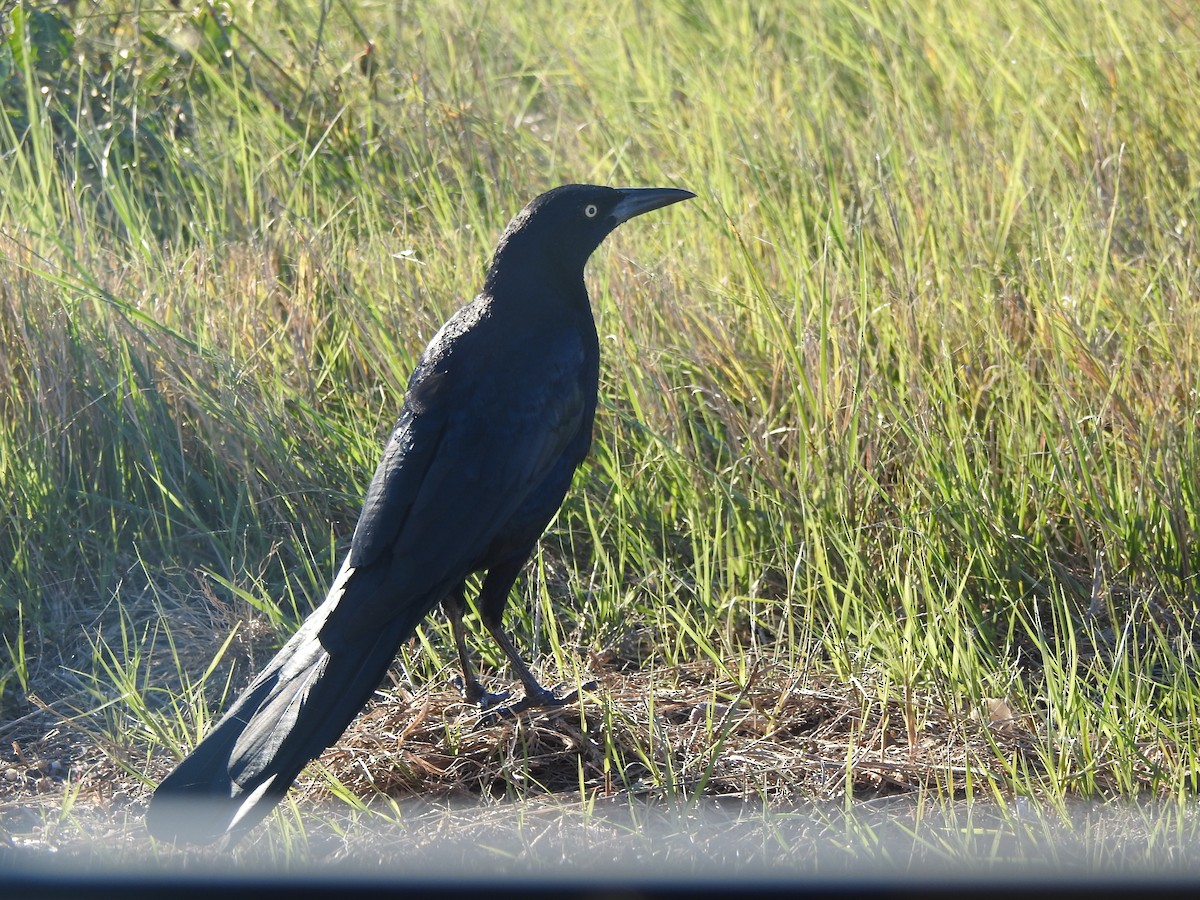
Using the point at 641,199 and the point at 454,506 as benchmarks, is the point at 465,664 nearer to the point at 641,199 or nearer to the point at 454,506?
the point at 454,506

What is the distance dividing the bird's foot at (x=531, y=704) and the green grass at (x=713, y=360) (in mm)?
98

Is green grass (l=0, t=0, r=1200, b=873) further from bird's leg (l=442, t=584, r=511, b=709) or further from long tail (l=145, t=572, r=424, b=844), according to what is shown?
long tail (l=145, t=572, r=424, b=844)

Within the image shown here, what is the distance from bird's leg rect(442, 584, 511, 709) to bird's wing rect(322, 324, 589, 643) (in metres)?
0.21

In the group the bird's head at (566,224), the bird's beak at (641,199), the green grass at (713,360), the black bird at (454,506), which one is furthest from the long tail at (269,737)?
the bird's beak at (641,199)

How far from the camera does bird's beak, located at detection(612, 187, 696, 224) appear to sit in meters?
3.34

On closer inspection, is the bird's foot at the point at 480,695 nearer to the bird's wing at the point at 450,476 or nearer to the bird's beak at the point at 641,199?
the bird's wing at the point at 450,476

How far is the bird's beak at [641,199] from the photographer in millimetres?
3338

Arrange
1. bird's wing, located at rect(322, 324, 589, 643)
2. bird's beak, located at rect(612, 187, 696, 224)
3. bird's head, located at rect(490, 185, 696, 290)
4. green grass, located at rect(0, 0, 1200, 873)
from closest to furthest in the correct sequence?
bird's wing, located at rect(322, 324, 589, 643)
green grass, located at rect(0, 0, 1200, 873)
bird's head, located at rect(490, 185, 696, 290)
bird's beak, located at rect(612, 187, 696, 224)

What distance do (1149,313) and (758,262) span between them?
1.10 m

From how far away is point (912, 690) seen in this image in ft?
9.23

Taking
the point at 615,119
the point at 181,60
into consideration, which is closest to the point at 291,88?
the point at 181,60

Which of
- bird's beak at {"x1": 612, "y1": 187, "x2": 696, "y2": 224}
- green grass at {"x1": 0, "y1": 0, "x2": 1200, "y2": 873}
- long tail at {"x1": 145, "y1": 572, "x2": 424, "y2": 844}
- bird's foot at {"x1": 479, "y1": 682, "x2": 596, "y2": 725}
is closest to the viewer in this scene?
long tail at {"x1": 145, "y1": 572, "x2": 424, "y2": 844}

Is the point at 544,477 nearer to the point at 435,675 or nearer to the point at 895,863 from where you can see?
the point at 435,675

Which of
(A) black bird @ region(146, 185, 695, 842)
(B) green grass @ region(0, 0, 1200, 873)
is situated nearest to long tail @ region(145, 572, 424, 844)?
(A) black bird @ region(146, 185, 695, 842)
